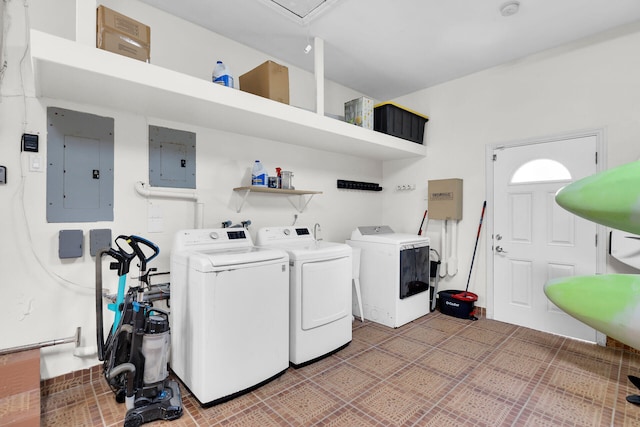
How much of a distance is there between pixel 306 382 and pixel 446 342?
150 centimetres

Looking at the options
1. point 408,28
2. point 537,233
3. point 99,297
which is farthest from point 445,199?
point 99,297

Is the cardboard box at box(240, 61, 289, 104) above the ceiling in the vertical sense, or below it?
below

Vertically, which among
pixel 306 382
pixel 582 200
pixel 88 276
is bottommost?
pixel 306 382

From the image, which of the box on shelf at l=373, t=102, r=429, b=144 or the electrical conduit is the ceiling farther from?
the electrical conduit

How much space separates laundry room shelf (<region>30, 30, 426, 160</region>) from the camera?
1.83 metres

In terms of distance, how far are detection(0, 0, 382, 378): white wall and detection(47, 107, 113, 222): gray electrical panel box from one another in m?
0.05

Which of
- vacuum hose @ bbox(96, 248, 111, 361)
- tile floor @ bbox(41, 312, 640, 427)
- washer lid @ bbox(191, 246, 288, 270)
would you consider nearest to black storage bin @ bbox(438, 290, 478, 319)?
tile floor @ bbox(41, 312, 640, 427)

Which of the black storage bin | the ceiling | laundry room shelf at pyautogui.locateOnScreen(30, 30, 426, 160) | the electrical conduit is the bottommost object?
the black storage bin

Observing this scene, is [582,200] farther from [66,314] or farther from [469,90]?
[469,90]

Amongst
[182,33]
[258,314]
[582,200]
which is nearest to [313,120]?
[182,33]

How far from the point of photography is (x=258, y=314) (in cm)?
230

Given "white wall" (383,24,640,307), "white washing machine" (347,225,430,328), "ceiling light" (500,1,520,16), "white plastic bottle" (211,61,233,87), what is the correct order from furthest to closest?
"white washing machine" (347,225,430,328), "white wall" (383,24,640,307), "ceiling light" (500,1,520,16), "white plastic bottle" (211,61,233,87)

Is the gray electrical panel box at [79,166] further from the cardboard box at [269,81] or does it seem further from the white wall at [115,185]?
the cardboard box at [269,81]

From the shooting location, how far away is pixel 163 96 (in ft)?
7.43
